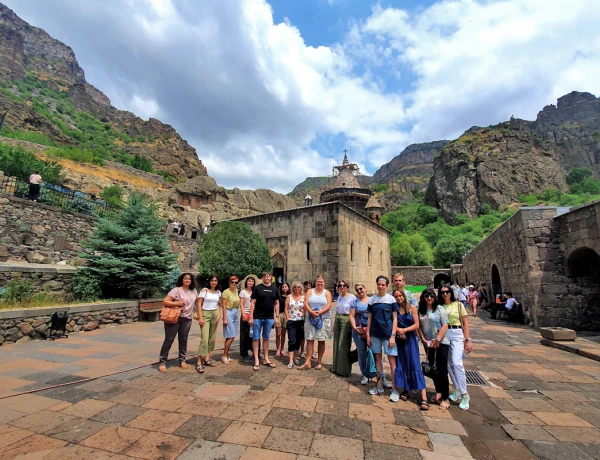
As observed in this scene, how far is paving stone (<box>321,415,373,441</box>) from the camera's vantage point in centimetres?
301

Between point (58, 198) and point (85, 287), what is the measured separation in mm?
7014

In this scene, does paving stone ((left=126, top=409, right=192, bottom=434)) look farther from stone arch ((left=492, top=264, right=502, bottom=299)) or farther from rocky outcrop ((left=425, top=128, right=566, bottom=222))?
rocky outcrop ((left=425, top=128, right=566, bottom=222))

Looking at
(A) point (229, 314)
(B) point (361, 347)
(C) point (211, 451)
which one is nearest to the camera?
(C) point (211, 451)

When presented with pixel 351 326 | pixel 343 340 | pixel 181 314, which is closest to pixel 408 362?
pixel 351 326

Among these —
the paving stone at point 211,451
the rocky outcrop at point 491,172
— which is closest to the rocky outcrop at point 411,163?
the rocky outcrop at point 491,172

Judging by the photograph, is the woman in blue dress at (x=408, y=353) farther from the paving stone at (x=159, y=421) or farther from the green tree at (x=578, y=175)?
the green tree at (x=578, y=175)

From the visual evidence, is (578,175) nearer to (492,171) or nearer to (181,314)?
(492,171)

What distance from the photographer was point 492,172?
62.1m

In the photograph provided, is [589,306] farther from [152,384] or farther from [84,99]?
[84,99]

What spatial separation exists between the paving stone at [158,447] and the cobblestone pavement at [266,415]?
13 millimetres

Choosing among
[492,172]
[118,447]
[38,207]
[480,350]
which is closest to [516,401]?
[480,350]

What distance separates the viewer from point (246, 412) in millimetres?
3436

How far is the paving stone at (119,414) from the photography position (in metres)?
3.16

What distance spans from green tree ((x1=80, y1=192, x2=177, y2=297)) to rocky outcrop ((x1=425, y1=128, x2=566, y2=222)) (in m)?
65.7
